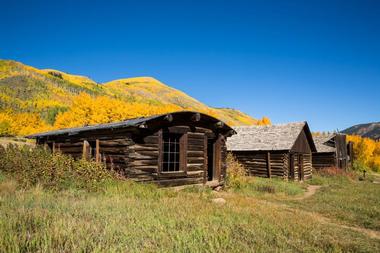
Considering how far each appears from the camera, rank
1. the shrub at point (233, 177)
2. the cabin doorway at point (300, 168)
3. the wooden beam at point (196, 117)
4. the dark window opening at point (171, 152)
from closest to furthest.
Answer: the dark window opening at point (171, 152) < the wooden beam at point (196, 117) < the shrub at point (233, 177) < the cabin doorway at point (300, 168)

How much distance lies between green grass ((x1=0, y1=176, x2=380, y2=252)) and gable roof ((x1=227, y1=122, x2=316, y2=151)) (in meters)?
15.6

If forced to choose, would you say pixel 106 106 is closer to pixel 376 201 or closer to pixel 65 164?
pixel 65 164

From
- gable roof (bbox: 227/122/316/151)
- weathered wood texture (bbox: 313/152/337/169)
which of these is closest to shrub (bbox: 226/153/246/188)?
gable roof (bbox: 227/122/316/151)

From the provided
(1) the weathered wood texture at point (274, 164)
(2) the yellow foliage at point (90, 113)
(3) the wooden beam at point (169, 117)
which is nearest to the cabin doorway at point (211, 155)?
(3) the wooden beam at point (169, 117)

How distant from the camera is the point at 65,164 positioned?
11602 mm

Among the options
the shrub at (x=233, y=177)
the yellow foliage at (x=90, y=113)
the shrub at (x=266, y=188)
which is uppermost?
the yellow foliage at (x=90, y=113)

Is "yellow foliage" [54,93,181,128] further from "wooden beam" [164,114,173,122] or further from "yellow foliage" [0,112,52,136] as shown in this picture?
"wooden beam" [164,114,173,122]

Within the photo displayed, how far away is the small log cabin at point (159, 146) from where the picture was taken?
459 inches

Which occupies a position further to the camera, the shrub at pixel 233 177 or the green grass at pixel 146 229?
the shrub at pixel 233 177

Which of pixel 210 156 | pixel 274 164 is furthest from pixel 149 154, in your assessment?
pixel 274 164

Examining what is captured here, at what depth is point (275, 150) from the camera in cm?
2250

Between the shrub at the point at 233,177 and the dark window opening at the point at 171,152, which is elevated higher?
the dark window opening at the point at 171,152

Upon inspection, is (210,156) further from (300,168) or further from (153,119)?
(300,168)

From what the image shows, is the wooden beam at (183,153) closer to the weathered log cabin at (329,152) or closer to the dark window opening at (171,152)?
the dark window opening at (171,152)
